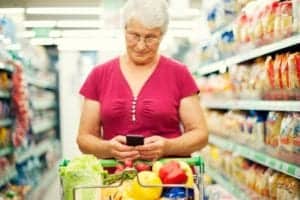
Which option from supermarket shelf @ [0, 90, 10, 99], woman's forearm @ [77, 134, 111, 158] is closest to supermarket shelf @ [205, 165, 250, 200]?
woman's forearm @ [77, 134, 111, 158]

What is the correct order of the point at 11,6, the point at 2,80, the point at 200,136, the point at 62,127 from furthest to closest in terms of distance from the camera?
1. the point at 11,6
2. the point at 62,127
3. the point at 2,80
4. the point at 200,136

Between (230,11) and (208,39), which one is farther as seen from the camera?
(208,39)

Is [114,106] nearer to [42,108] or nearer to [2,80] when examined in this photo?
[2,80]

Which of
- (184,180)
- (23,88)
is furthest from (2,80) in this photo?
(184,180)

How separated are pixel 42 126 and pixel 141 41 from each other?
553 centimetres

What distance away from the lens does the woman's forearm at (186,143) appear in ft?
7.22

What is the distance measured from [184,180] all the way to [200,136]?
0.68 m

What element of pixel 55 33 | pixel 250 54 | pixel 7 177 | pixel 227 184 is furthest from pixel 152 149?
pixel 55 33

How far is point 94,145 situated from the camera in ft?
7.68

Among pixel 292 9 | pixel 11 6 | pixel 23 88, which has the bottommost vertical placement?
pixel 23 88

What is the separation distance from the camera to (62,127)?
927cm

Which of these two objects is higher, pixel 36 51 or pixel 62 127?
pixel 36 51

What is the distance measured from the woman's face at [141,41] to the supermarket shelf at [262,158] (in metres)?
0.95

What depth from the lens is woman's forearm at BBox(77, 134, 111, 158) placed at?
88.5 inches
